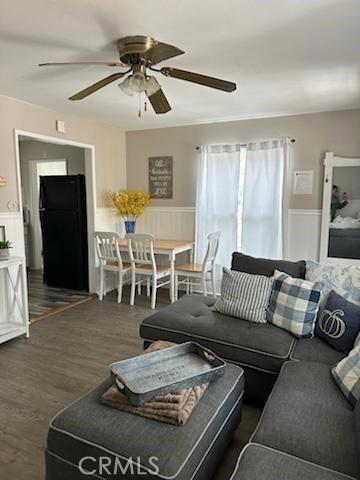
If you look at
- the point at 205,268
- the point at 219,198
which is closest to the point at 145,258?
the point at 205,268

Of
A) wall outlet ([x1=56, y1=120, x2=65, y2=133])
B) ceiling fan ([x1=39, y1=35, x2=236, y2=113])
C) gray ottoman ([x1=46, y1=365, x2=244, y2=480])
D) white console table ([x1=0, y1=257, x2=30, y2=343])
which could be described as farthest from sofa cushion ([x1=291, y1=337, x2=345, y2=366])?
wall outlet ([x1=56, y1=120, x2=65, y2=133])

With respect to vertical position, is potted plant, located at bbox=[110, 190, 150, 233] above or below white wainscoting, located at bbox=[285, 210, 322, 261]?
above

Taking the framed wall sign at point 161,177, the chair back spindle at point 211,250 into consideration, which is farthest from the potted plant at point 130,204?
the chair back spindle at point 211,250

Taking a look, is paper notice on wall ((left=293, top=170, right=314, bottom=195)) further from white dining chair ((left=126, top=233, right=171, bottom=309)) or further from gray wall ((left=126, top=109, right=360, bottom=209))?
white dining chair ((left=126, top=233, right=171, bottom=309))

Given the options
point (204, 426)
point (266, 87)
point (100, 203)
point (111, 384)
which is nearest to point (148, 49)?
point (266, 87)

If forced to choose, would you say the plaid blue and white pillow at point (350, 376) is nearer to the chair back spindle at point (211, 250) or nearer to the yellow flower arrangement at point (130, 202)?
the chair back spindle at point (211, 250)

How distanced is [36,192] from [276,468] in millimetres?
6123

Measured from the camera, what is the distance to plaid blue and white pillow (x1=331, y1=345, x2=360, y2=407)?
1.59m

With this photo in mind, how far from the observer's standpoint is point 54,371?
2.74 meters

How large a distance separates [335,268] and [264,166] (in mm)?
2099

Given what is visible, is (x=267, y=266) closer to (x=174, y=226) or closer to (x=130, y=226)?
(x=174, y=226)

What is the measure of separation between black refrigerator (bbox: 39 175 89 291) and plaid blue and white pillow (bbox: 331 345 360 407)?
13.0 feet

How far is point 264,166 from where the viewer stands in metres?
4.30

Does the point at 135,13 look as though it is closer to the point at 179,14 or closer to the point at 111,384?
the point at 179,14
